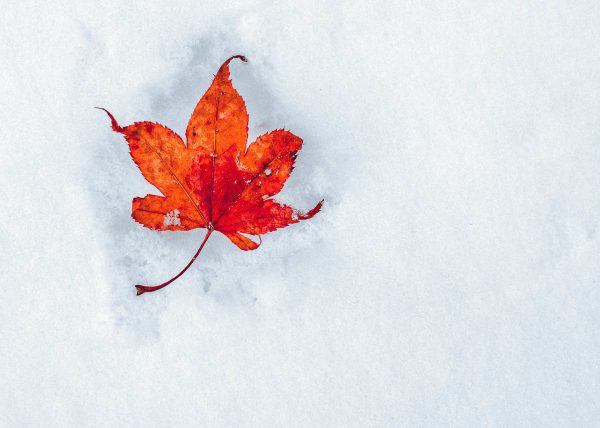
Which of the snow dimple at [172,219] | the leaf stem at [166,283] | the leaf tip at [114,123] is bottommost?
the leaf stem at [166,283]

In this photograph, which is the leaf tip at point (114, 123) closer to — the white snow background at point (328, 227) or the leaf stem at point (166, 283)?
the white snow background at point (328, 227)

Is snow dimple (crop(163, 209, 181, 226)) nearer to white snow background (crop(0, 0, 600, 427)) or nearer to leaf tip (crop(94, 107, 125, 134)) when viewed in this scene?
white snow background (crop(0, 0, 600, 427))

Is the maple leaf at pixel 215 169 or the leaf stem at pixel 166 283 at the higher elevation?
the maple leaf at pixel 215 169

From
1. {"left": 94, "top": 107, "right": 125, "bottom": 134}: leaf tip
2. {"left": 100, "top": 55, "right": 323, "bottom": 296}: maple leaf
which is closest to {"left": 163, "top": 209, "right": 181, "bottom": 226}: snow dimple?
{"left": 100, "top": 55, "right": 323, "bottom": 296}: maple leaf

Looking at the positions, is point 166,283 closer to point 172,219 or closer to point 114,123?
point 172,219

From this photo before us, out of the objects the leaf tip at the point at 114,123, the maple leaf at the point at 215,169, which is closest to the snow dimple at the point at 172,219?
the maple leaf at the point at 215,169
